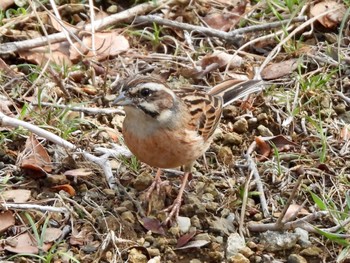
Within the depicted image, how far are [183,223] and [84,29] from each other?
2097 mm

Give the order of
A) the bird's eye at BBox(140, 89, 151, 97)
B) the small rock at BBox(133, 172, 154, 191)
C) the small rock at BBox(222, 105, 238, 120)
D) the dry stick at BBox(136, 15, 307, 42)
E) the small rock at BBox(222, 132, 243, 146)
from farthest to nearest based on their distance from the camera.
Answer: the dry stick at BBox(136, 15, 307, 42) < the small rock at BBox(222, 105, 238, 120) < the small rock at BBox(222, 132, 243, 146) < the small rock at BBox(133, 172, 154, 191) < the bird's eye at BBox(140, 89, 151, 97)

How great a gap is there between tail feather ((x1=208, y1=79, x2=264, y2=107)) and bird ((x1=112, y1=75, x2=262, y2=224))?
0.42m

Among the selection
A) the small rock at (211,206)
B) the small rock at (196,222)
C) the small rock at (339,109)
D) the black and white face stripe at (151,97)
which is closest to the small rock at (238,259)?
the small rock at (196,222)

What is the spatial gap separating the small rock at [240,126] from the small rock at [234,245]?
1.16 m

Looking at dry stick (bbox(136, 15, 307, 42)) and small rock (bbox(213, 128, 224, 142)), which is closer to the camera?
small rock (bbox(213, 128, 224, 142))

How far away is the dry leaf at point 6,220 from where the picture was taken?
489cm

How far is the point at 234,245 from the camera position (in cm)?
505

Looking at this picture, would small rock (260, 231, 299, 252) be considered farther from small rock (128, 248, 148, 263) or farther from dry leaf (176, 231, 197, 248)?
small rock (128, 248, 148, 263)

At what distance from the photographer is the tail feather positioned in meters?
6.02

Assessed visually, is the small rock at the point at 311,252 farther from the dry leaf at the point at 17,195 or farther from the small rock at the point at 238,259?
the dry leaf at the point at 17,195

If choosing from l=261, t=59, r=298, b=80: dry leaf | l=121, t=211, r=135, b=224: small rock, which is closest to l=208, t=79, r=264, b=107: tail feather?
l=261, t=59, r=298, b=80: dry leaf

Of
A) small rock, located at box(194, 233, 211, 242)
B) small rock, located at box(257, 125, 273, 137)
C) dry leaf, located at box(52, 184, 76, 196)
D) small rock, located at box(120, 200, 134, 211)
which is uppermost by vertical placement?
dry leaf, located at box(52, 184, 76, 196)

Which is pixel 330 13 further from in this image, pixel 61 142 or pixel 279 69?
pixel 61 142

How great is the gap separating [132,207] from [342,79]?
2.33 m
